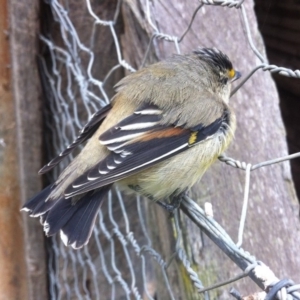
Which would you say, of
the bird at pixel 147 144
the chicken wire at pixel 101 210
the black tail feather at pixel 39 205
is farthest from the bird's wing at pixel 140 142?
the chicken wire at pixel 101 210

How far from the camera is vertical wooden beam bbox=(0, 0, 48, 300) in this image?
237 centimetres

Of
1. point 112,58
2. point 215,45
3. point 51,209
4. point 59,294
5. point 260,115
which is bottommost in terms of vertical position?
point 59,294

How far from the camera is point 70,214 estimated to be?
1.72 meters

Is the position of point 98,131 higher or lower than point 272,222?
higher

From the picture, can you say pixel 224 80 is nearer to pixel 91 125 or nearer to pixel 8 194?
pixel 91 125

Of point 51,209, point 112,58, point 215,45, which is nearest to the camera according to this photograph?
point 51,209

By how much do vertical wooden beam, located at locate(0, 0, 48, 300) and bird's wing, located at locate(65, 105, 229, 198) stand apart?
713mm

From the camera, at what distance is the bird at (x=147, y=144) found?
5.58 ft

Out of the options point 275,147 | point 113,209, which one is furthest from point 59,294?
point 275,147

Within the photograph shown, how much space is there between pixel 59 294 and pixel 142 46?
111 cm

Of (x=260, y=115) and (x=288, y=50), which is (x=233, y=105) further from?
(x=288, y=50)

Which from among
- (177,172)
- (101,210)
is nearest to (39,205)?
(177,172)

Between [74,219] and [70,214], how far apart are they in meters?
0.02

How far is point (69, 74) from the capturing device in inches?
96.5
